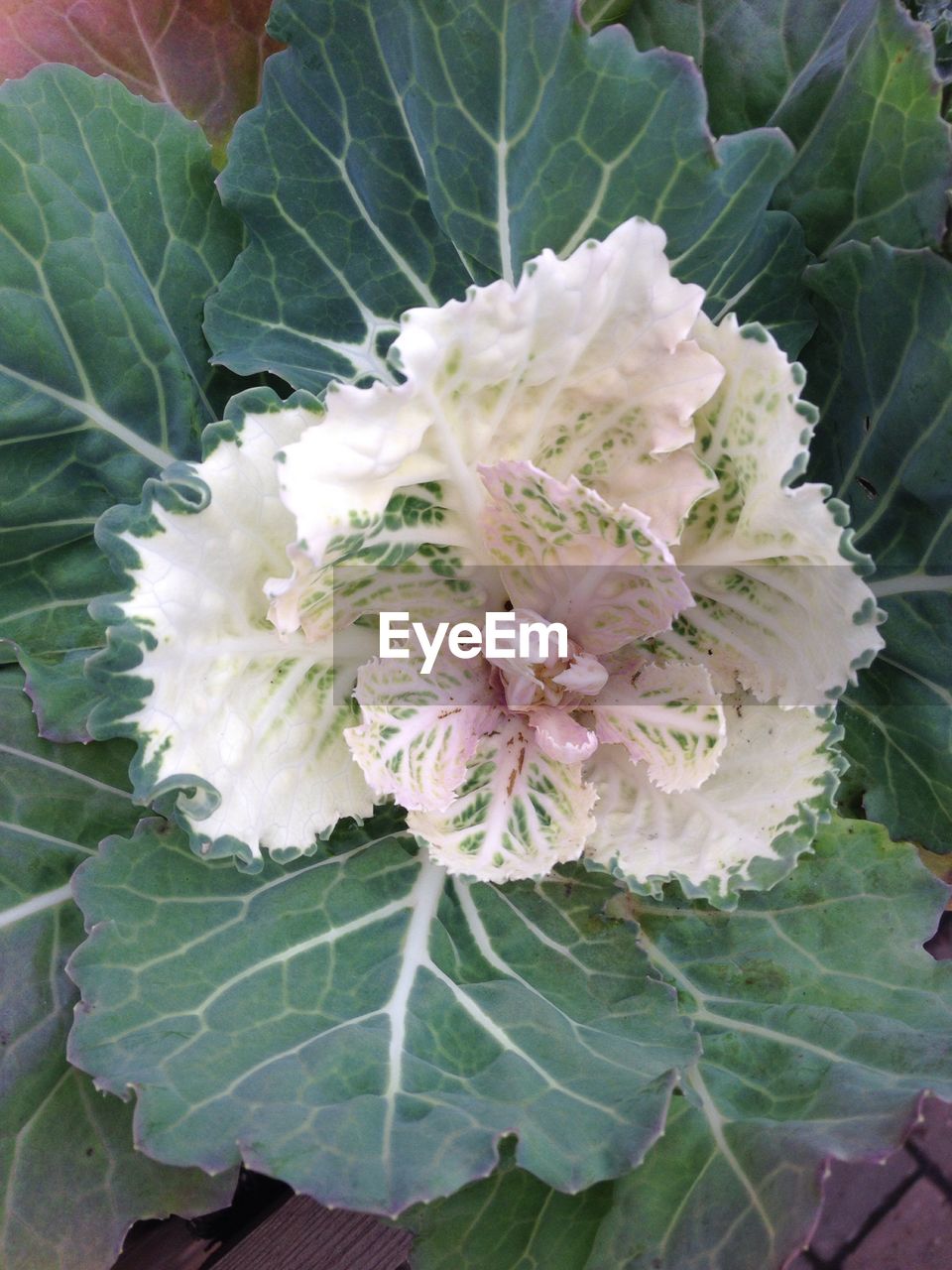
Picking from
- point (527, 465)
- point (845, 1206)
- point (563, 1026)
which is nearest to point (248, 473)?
point (527, 465)

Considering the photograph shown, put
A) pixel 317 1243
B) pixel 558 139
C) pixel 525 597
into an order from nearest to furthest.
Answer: pixel 558 139
pixel 525 597
pixel 317 1243

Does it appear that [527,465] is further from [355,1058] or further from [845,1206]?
[845,1206]

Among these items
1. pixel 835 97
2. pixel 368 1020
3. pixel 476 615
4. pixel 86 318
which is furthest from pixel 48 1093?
pixel 835 97

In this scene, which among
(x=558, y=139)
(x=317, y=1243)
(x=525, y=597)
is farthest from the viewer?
(x=317, y=1243)

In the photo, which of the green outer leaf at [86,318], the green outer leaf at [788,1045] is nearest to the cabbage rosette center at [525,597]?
the green outer leaf at [788,1045]

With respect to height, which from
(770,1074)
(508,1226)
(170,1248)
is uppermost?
(770,1074)

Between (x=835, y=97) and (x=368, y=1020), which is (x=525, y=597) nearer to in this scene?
(x=368, y=1020)
